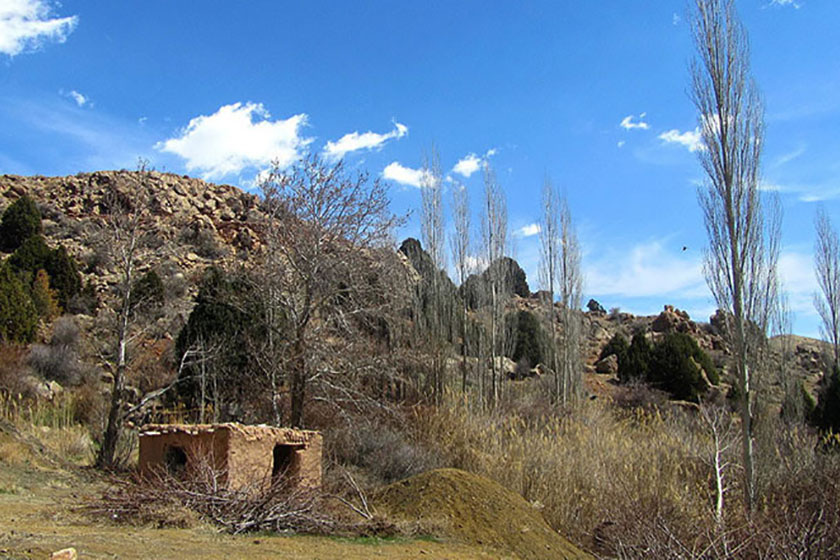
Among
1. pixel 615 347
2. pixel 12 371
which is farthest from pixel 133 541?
pixel 615 347

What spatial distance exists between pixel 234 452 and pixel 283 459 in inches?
75.4

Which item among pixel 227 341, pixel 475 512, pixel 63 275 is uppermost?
pixel 63 275

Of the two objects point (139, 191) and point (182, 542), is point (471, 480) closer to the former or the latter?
point (182, 542)

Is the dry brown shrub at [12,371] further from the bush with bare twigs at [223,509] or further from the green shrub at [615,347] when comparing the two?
the green shrub at [615,347]

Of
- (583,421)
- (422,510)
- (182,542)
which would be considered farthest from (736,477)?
(182,542)

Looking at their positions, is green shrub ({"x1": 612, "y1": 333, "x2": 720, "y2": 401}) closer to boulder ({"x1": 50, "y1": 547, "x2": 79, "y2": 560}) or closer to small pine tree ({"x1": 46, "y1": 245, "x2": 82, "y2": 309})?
small pine tree ({"x1": 46, "y1": 245, "x2": 82, "y2": 309})

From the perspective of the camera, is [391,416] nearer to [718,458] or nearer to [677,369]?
[718,458]

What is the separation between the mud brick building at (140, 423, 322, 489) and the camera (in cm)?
898

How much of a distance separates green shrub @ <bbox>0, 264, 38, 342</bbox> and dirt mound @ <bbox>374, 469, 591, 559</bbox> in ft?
54.2

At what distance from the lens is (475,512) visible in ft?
30.0

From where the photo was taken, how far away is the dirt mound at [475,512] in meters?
8.62

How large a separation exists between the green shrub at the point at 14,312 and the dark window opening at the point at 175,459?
13.6 m

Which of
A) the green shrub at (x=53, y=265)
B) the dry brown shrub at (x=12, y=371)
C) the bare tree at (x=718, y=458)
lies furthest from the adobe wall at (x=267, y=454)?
the green shrub at (x=53, y=265)

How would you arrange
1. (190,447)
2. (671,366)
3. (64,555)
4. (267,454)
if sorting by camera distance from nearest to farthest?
(64,555) → (190,447) → (267,454) → (671,366)
